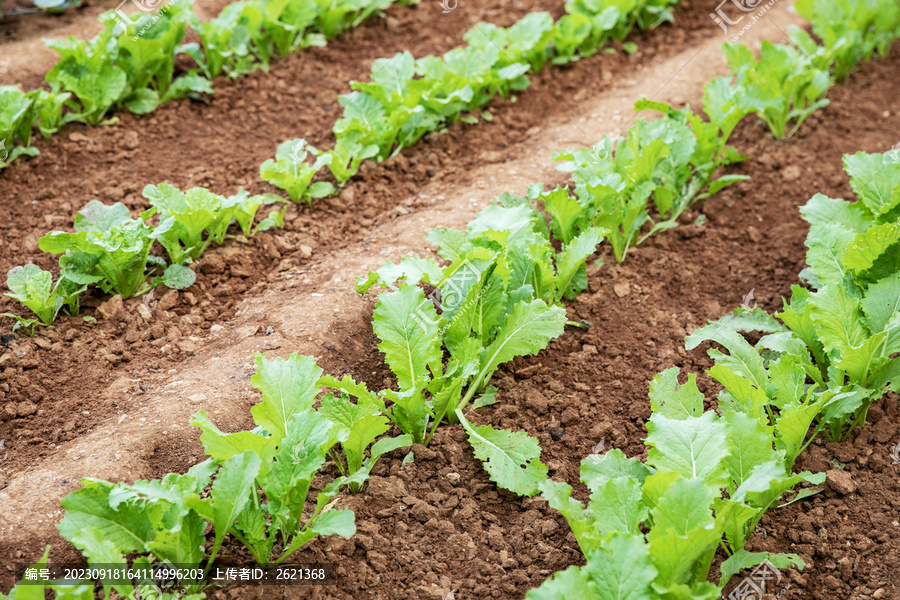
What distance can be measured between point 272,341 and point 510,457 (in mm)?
1191

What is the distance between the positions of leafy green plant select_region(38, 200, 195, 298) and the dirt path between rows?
249 mm

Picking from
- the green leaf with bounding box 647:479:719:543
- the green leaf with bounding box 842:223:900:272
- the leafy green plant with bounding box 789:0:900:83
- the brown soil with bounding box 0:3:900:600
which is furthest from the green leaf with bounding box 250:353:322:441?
the leafy green plant with bounding box 789:0:900:83

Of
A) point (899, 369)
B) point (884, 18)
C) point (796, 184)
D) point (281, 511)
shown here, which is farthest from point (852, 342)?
point (884, 18)

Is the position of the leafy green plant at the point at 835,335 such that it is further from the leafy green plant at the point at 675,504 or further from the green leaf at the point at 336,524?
the green leaf at the point at 336,524

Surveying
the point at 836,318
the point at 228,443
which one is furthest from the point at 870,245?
the point at 228,443

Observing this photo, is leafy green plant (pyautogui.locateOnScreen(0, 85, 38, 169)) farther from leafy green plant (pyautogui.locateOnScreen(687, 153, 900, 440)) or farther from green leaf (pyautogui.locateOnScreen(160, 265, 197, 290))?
leafy green plant (pyautogui.locateOnScreen(687, 153, 900, 440))

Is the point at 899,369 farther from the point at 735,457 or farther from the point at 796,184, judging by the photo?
the point at 796,184

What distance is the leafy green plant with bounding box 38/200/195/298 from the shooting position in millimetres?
3346

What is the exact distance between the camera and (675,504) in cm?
226

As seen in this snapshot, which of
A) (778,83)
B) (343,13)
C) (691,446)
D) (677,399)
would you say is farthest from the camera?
(343,13)

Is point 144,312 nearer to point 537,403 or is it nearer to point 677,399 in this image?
point 537,403

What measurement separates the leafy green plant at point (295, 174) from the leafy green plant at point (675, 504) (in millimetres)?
2223

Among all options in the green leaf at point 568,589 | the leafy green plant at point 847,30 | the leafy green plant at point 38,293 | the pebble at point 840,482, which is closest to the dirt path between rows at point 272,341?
the leafy green plant at point 38,293

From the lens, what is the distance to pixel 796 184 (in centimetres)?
450
